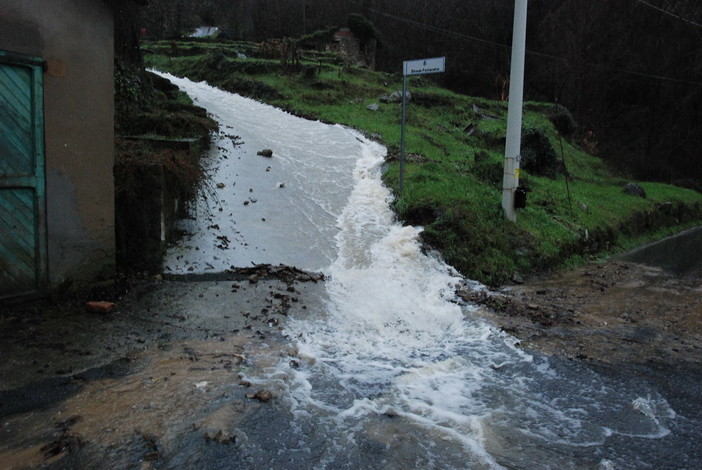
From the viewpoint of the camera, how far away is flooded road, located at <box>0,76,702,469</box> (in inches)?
158

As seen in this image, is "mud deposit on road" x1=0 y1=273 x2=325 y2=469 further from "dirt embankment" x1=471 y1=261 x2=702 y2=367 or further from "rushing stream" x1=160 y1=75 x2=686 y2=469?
"dirt embankment" x1=471 y1=261 x2=702 y2=367

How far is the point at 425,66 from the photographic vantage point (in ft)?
31.2

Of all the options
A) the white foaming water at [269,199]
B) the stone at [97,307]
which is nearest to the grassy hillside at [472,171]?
the white foaming water at [269,199]

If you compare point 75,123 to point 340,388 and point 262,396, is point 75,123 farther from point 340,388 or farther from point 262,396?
point 340,388

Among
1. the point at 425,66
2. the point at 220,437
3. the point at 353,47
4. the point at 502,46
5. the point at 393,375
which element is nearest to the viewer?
the point at 220,437

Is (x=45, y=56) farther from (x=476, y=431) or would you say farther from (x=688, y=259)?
(x=688, y=259)

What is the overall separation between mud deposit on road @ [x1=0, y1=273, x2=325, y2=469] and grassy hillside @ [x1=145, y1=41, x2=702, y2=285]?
392 centimetres

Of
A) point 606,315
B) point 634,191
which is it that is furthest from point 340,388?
point 634,191

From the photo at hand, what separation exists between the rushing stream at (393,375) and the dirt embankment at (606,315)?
51 cm

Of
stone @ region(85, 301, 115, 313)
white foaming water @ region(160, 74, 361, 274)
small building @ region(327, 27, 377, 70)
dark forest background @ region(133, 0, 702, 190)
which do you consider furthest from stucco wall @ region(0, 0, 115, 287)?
small building @ region(327, 27, 377, 70)

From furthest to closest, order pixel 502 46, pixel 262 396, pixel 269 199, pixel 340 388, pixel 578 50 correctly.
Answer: pixel 502 46 < pixel 578 50 < pixel 269 199 < pixel 340 388 < pixel 262 396

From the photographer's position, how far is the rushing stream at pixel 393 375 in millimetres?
4184

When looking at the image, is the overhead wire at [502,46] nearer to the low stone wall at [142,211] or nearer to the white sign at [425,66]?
the white sign at [425,66]

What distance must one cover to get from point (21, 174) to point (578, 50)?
3408cm
